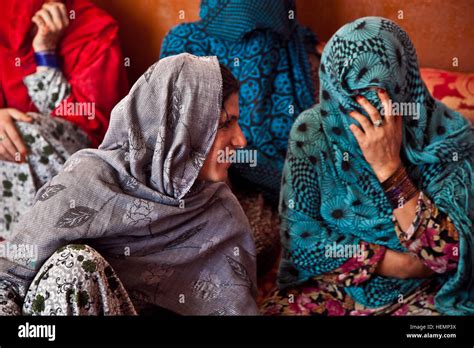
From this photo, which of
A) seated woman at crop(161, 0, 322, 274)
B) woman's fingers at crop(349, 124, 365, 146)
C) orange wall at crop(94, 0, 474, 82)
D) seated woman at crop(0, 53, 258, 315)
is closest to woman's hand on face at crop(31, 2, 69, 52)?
orange wall at crop(94, 0, 474, 82)

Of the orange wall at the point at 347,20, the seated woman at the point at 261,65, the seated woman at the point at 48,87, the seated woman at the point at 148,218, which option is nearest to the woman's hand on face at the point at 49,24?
the seated woman at the point at 48,87

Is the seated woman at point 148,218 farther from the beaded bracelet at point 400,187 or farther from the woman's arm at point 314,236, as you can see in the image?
the beaded bracelet at point 400,187

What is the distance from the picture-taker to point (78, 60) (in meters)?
2.07

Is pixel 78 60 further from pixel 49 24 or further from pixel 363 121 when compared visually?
pixel 363 121

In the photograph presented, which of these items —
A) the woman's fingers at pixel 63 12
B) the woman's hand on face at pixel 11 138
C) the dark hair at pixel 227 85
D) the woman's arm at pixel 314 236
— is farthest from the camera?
the woman's fingers at pixel 63 12

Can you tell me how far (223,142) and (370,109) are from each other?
352mm

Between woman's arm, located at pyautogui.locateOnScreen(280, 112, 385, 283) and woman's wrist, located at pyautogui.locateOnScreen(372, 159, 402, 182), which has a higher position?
woman's wrist, located at pyautogui.locateOnScreen(372, 159, 402, 182)

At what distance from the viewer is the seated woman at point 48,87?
1.87m

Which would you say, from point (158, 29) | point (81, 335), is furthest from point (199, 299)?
point (158, 29)

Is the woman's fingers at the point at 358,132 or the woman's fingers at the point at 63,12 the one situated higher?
the woman's fingers at the point at 63,12

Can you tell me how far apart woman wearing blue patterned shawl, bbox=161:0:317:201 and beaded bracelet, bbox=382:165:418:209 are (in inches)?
21.5

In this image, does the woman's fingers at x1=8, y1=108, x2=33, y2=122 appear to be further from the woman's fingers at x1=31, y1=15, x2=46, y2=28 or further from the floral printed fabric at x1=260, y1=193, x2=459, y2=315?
the floral printed fabric at x1=260, y1=193, x2=459, y2=315

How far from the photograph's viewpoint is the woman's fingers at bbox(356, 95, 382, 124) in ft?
5.04

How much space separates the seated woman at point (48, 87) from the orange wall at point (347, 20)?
6 cm
